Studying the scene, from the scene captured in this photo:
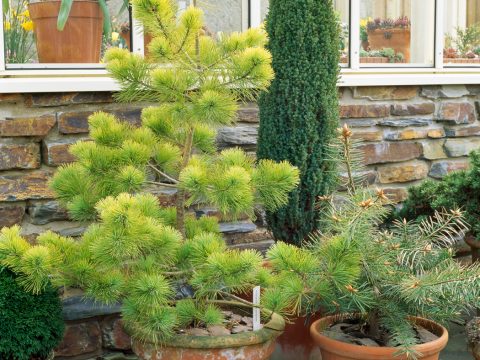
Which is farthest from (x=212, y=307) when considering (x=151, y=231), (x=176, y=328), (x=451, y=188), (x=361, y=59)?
(x=361, y=59)

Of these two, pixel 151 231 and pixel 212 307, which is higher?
pixel 151 231

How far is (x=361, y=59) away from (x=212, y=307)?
89.0 inches

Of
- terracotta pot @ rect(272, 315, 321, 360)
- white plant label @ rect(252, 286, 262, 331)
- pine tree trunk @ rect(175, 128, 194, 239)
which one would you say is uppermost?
pine tree trunk @ rect(175, 128, 194, 239)

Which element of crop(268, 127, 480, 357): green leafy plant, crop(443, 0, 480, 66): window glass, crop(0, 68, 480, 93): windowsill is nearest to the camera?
crop(268, 127, 480, 357): green leafy plant

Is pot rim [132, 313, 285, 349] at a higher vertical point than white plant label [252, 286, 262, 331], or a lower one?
lower

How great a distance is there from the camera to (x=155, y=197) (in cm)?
305

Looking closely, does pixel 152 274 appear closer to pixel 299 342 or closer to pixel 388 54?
pixel 299 342

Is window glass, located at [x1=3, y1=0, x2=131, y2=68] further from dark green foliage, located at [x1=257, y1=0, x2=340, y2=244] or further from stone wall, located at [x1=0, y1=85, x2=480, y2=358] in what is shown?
dark green foliage, located at [x1=257, y1=0, x2=340, y2=244]

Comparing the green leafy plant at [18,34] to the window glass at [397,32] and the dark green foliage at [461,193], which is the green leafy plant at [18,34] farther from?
the dark green foliage at [461,193]

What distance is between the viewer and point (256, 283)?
314 centimetres

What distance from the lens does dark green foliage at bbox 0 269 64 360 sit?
3.12 metres

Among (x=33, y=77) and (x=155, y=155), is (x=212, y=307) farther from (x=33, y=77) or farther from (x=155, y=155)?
(x=33, y=77)

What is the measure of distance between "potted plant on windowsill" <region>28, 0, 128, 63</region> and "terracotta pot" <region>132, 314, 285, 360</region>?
4.95 ft

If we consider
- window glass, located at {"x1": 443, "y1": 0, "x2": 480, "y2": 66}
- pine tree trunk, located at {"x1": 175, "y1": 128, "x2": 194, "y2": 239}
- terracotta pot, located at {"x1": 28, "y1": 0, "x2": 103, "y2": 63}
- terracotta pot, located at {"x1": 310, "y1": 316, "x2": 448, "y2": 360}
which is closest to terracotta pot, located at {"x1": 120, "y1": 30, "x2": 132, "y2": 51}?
terracotta pot, located at {"x1": 28, "y1": 0, "x2": 103, "y2": 63}
